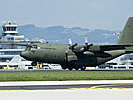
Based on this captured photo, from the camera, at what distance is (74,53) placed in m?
74.9

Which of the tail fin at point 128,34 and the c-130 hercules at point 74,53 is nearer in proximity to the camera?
the c-130 hercules at point 74,53

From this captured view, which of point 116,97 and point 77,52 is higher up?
point 77,52

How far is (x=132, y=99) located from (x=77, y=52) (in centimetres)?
5026

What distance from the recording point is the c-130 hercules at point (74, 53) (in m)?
72.9

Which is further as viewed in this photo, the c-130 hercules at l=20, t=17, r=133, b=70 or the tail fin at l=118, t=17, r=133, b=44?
the tail fin at l=118, t=17, r=133, b=44

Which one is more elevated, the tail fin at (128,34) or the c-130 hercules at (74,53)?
the tail fin at (128,34)

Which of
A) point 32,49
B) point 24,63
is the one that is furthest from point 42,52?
point 24,63

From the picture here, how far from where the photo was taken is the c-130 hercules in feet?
239

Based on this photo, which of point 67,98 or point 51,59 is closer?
point 67,98

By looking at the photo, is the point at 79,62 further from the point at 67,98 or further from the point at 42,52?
the point at 67,98

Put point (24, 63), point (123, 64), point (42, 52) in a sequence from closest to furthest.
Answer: point (42, 52) → point (123, 64) → point (24, 63)

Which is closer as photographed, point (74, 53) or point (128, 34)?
point (74, 53)

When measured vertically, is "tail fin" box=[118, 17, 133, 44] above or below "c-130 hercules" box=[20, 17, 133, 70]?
above

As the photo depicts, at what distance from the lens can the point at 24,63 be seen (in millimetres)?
152125
